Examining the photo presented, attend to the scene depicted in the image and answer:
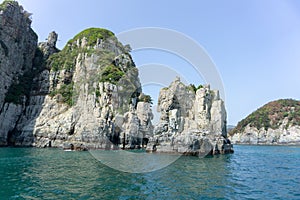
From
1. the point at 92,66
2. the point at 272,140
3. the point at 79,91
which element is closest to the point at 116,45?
the point at 92,66

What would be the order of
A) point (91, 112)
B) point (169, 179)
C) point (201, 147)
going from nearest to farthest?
1. point (169, 179)
2. point (201, 147)
3. point (91, 112)

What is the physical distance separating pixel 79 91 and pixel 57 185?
66.3 metres

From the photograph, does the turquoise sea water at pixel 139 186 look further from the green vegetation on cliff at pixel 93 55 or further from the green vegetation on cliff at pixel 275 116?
the green vegetation on cliff at pixel 275 116

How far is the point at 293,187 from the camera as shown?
20578 mm

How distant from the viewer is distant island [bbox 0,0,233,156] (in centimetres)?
6288

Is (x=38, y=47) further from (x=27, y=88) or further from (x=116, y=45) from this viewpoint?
(x=116, y=45)

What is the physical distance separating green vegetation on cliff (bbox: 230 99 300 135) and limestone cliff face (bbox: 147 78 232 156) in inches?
4622

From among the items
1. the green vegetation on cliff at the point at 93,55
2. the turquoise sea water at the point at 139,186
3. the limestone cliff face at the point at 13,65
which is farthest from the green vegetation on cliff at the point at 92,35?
the turquoise sea water at the point at 139,186

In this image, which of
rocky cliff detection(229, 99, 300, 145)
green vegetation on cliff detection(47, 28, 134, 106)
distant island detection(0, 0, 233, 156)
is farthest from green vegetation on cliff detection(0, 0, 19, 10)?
rocky cliff detection(229, 99, 300, 145)

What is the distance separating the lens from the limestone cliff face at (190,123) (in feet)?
170

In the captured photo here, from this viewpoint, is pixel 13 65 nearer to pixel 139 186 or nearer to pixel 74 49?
pixel 74 49

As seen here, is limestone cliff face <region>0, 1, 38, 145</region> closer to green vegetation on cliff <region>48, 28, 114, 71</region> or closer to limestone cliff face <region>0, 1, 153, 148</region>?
limestone cliff face <region>0, 1, 153, 148</region>

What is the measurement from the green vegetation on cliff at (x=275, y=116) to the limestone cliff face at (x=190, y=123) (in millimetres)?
117394

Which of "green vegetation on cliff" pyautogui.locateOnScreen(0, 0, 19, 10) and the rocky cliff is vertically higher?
"green vegetation on cliff" pyautogui.locateOnScreen(0, 0, 19, 10)
